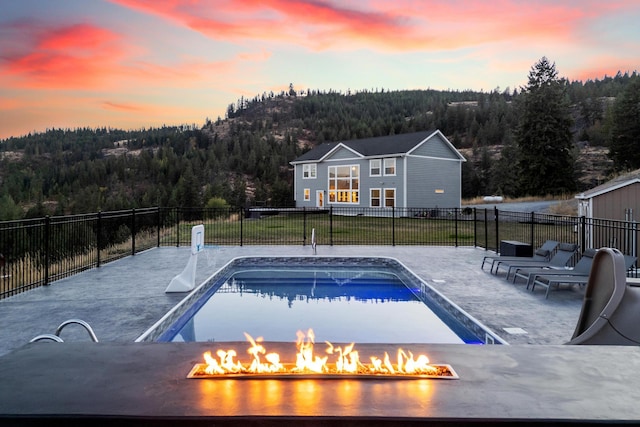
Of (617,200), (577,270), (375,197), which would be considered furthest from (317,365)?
(375,197)

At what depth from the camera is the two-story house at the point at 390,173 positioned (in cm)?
3197

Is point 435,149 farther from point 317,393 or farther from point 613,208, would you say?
point 317,393

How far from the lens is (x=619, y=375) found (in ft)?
8.51

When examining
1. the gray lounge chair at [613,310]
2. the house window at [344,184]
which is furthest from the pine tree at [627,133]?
the gray lounge chair at [613,310]

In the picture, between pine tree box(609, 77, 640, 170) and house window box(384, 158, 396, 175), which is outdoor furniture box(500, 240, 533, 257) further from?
pine tree box(609, 77, 640, 170)

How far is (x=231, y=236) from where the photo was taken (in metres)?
19.0

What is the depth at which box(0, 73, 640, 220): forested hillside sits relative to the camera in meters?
58.1

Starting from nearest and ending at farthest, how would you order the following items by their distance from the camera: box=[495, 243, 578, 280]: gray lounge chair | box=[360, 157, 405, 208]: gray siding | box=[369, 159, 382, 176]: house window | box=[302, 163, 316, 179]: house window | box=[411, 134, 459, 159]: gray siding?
box=[495, 243, 578, 280]: gray lounge chair → box=[360, 157, 405, 208]: gray siding → box=[411, 134, 459, 159]: gray siding → box=[369, 159, 382, 176]: house window → box=[302, 163, 316, 179]: house window

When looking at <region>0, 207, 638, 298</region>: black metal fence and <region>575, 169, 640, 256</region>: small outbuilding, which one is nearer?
<region>0, 207, 638, 298</region>: black metal fence

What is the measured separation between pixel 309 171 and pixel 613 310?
35802 millimetres

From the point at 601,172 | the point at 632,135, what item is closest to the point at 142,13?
the point at 632,135

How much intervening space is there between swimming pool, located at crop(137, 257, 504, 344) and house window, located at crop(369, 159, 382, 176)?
22093 mm

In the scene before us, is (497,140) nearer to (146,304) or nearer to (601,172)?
(601,172)

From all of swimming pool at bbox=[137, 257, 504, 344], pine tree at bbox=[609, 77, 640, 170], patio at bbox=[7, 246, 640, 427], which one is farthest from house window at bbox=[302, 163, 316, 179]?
patio at bbox=[7, 246, 640, 427]
